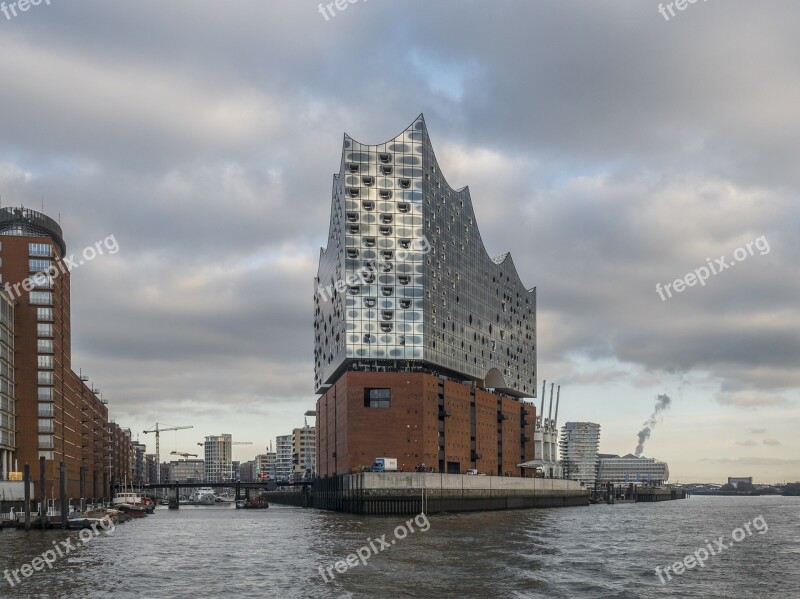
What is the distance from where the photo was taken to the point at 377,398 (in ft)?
538

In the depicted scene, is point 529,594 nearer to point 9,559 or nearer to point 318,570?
point 318,570

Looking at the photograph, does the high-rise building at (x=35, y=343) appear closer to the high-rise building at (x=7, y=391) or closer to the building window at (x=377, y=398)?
the high-rise building at (x=7, y=391)

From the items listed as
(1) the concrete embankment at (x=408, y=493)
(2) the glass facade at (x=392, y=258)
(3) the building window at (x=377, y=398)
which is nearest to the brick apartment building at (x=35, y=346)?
(1) the concrete embankment at (x=408, y=493)

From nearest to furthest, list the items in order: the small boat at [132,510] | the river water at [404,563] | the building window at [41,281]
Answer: the river water at [404,563] → the building window at [41,281] → the small boat at [132,510]

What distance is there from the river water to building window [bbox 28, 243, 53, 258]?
58036 millimetres

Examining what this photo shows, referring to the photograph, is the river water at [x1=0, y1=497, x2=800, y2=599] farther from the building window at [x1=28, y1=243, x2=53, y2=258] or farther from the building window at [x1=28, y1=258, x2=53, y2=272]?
the building window at [x1=28, y1=243, x2=53, y2=258]

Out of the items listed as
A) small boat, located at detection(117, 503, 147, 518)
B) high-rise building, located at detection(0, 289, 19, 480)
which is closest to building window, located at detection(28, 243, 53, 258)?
high-rise building, located at detection(0, 289, 19, 480)

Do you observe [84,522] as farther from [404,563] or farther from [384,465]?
[404,563]

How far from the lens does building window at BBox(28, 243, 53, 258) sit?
150875 millimetres

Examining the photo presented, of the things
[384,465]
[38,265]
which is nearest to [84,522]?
[38,265]

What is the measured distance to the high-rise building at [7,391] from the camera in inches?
5551

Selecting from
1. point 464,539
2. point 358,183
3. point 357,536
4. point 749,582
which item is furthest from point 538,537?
point 358,183

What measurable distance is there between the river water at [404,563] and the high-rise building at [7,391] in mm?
40264

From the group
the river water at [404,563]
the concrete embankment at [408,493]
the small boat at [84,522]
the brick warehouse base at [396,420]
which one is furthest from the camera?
the brick warehouse base at [396,420]
